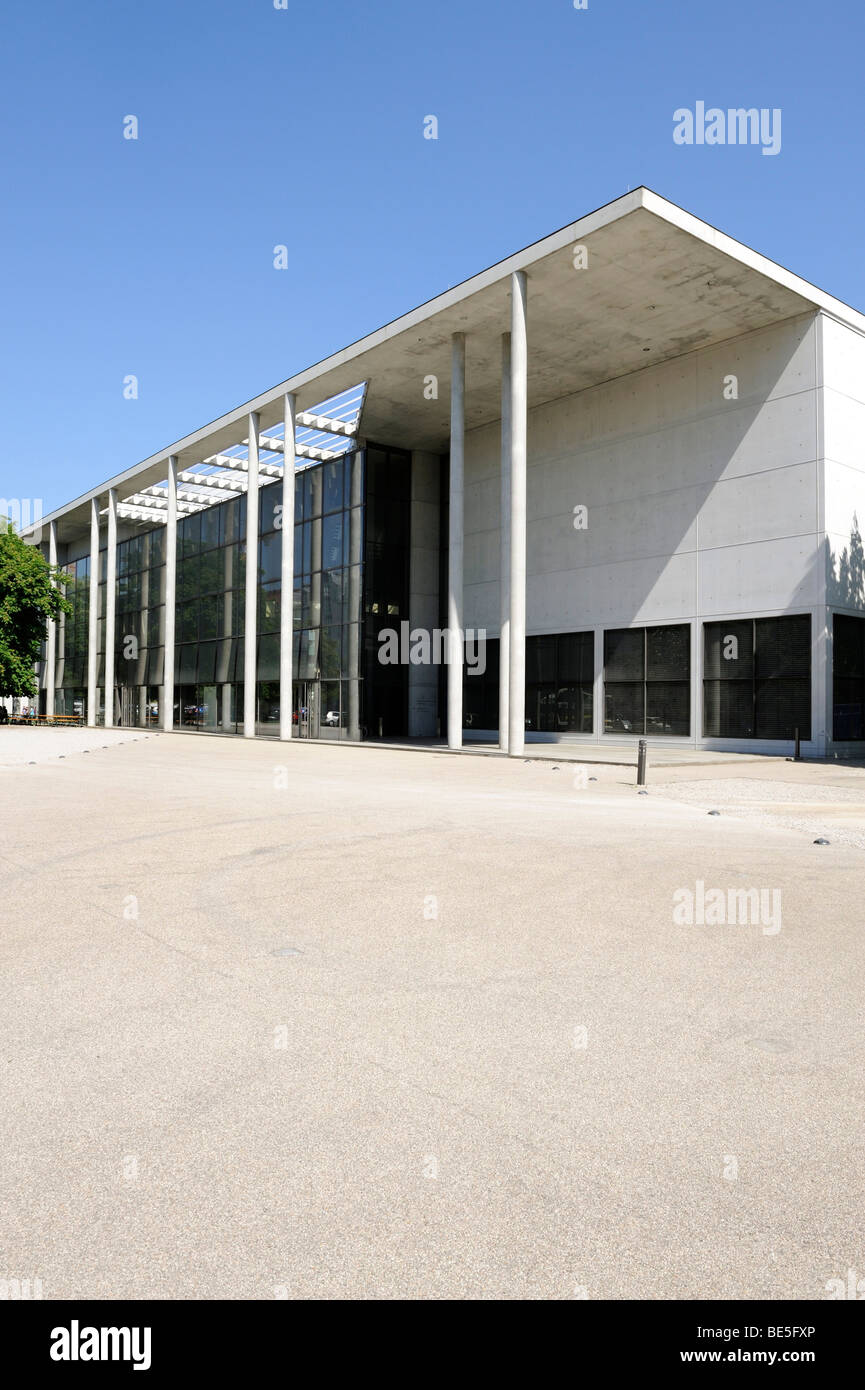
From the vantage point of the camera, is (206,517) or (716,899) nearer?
(716,899)

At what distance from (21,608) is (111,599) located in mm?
5251

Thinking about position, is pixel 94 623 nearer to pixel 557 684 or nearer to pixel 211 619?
pixel 211 619

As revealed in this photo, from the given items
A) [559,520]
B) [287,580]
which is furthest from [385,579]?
[559,520]

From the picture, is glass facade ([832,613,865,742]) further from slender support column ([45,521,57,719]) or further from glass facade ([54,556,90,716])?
slender support column ([45,521,57,719])

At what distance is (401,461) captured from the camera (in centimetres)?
4238

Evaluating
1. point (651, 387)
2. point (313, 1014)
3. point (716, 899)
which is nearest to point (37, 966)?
point (313, 1014)

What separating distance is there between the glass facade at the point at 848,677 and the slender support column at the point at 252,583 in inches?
926

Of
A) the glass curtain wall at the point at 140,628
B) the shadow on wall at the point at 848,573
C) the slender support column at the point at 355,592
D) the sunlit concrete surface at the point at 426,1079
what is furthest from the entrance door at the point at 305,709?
the sunlit concrete surface at the point at 426,1079

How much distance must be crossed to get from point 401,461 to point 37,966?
38445 mm

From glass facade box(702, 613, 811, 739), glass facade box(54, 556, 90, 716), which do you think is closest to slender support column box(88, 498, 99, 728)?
glass facade box(54, 556, 90, 716)

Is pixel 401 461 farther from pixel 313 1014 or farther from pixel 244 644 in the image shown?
pixel 313 1014

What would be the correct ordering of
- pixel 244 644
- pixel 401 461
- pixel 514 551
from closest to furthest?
pixel 514 551, pixel 401 461, pixel 244 644

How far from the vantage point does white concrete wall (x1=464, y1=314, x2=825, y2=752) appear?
29.9 meters
